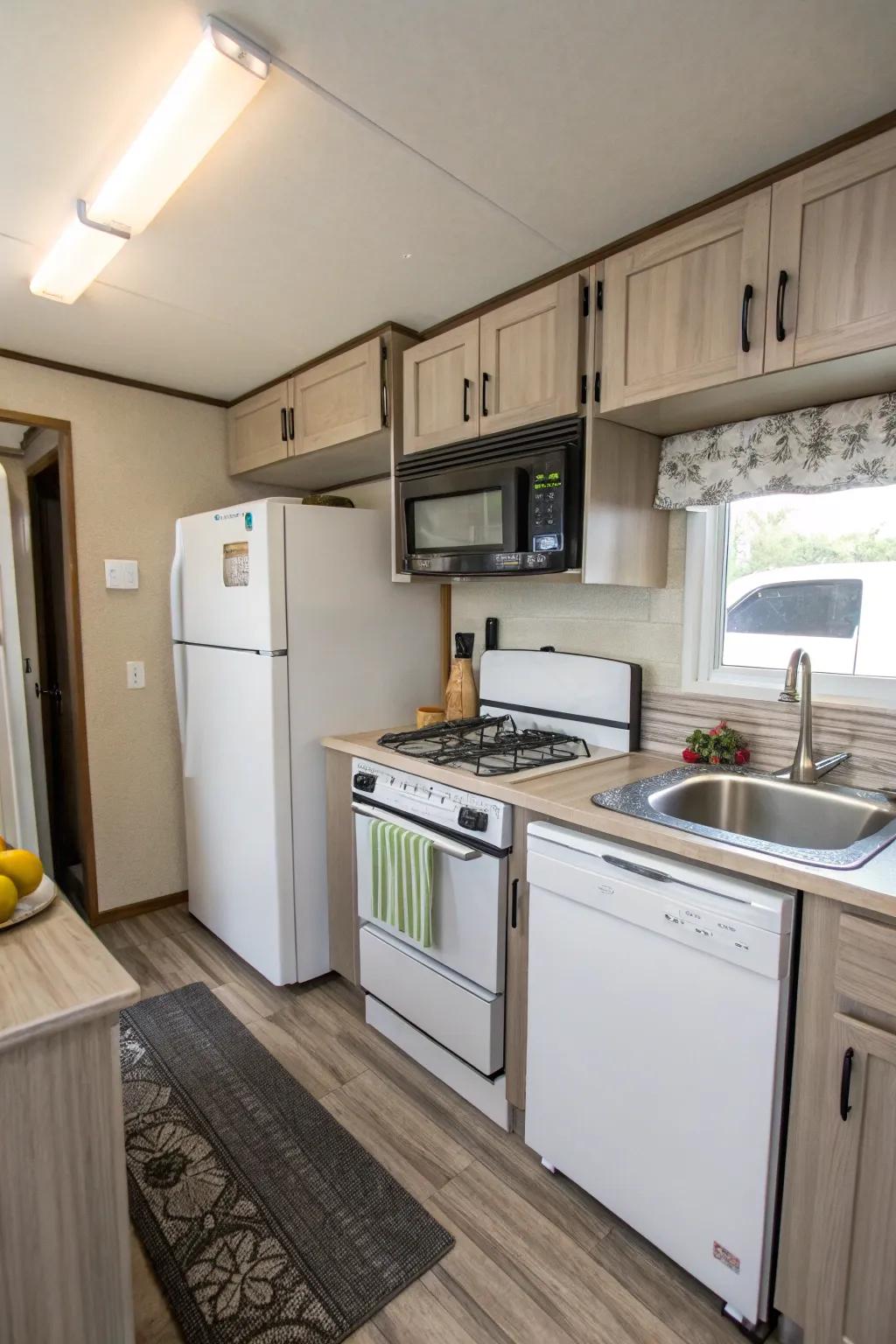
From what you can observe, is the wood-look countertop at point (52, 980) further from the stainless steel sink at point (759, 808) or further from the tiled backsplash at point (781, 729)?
the tiled backsplash at point (781, 729)

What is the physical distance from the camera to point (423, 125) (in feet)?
4.37

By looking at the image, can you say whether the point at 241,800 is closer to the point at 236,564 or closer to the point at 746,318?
the point at 236,564

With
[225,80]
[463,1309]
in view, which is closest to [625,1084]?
[463,1309]

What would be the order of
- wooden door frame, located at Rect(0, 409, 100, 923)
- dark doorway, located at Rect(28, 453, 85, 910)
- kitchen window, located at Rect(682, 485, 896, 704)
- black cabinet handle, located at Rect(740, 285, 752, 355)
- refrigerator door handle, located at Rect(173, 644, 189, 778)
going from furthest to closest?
dark doorway, located at Rect(28, 453, 85, 910) → refrigerator door handle, located at Rect(173, 644, 189, 778) → wooden door frame, located at Rect(0, 409, 100, 923) → kitchen window, located at Rect(682, 485, 896, 704) → black cabinet handle, located at Rect(740, 285, 752, 355)

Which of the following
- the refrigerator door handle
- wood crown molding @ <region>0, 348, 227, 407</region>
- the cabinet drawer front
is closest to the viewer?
the cabinet drawer front

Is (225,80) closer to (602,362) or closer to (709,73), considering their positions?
(709,73)

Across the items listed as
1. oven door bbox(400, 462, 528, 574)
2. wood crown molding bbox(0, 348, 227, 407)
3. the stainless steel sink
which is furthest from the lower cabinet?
wood crown molding bbox(0, 348, 227, 407)

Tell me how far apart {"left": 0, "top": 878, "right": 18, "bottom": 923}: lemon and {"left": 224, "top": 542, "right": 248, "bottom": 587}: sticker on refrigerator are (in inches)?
55.0

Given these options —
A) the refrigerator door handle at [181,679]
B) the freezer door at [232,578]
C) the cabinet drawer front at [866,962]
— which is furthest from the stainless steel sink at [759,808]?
the refrigerator door handle at [181,679]

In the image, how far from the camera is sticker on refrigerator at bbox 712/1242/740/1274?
1261mm

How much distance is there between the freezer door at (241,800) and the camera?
7.62 ft

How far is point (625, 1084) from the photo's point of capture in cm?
142

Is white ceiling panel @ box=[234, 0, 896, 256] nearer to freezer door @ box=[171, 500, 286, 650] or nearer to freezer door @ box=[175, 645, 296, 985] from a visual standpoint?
freezer door @ box=[171, 500, 286, 650]

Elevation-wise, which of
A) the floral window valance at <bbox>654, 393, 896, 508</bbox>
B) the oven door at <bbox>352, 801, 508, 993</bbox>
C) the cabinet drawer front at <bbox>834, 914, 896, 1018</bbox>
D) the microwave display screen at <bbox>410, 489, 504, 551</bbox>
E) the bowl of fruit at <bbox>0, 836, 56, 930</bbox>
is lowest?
the oven door at <bbox>352, 801, 508, 993</bbox>
